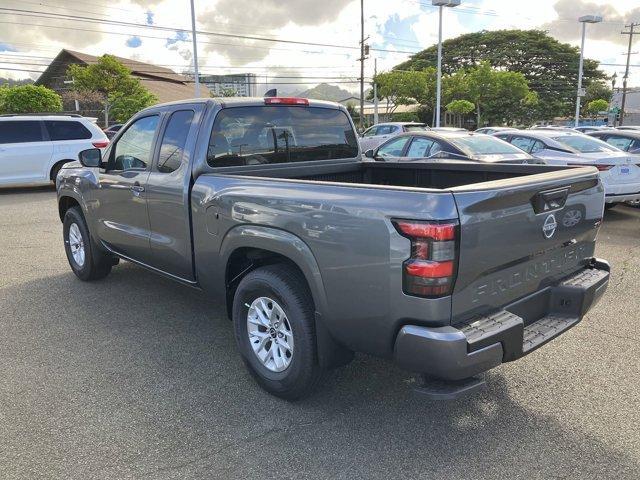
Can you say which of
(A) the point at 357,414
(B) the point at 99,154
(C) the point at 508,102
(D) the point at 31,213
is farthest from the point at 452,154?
(C) the point at 508,102

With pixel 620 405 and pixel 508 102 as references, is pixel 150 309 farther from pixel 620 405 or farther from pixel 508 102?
pixel 508 102

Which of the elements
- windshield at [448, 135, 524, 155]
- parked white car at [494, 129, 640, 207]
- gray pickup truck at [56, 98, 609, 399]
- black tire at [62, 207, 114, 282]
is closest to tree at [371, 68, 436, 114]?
parked white car at [494, 129, 640, 207]

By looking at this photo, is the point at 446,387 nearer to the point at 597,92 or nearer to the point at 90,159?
the point at 90,159

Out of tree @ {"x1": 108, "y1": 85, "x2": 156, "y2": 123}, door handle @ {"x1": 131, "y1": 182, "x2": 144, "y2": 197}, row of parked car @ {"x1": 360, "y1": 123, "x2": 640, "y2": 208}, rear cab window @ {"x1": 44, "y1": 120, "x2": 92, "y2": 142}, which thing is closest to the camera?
door handle @ {"x1": 131, "y1": 182, "x2": 144, "y2": 197}

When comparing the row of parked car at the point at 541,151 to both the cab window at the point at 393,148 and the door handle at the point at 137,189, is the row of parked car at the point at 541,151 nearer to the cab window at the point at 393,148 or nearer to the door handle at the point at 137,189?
the cab window at the point at 393,148

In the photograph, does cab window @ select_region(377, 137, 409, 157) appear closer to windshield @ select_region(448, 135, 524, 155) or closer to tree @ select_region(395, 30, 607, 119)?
windshield @ select_region(448, 135, 524, 155)

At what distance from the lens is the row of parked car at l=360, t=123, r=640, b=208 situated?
9.01m

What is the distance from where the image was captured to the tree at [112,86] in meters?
36.0

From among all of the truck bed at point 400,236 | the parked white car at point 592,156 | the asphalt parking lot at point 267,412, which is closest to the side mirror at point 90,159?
the asphalt parking lot at point 267,412

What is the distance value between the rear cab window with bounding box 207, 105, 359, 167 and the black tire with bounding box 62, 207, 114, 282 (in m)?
2.42

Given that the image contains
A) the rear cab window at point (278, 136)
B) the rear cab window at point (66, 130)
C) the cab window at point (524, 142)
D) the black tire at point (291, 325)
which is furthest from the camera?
the rear cab window at point (66, 130)

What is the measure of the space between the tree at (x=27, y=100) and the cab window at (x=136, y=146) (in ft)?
94.4

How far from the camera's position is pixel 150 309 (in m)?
5.13

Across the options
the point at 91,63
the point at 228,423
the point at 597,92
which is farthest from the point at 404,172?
the point at 597,92
